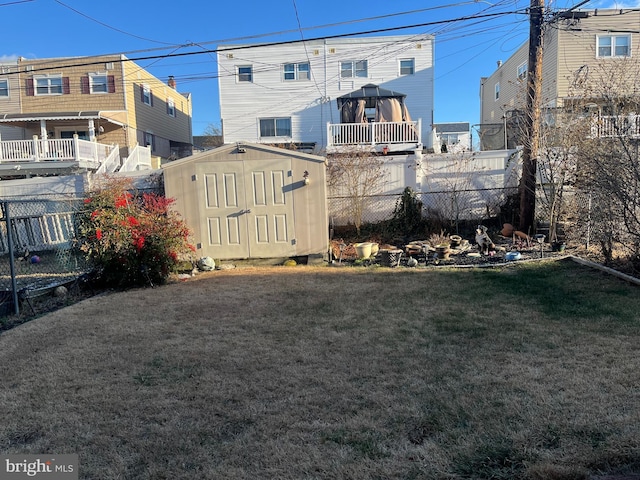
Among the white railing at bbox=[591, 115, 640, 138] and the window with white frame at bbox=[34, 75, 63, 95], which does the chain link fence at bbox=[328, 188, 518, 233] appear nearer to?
the white railing at bbox=[591, 115, 640, 138]

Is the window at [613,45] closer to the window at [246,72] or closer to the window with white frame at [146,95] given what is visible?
the window at [246,72]

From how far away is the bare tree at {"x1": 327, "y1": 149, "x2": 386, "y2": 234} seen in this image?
1226 centimetres

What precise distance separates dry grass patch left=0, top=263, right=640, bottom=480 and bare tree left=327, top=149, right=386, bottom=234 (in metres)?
6.21

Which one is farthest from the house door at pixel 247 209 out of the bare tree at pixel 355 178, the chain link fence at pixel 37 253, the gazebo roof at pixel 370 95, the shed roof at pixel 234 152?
the gazebo roof at pixel 370 95

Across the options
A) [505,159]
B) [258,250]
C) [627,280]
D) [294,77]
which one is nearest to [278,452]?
[627,280]

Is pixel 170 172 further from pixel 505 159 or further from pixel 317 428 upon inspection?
pixel 505 159

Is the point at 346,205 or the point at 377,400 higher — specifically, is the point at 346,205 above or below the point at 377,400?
above

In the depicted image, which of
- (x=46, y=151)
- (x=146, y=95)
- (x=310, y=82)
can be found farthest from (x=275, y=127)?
(x=46, y=151)

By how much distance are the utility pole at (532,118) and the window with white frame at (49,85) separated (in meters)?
20.7

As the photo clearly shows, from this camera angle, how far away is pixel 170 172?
9.59 meters

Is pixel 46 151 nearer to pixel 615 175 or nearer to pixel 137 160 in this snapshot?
pixel 137 160

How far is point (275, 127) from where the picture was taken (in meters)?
21.8

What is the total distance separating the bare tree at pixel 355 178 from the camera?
40.2 ft

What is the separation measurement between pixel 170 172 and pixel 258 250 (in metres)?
2.52
